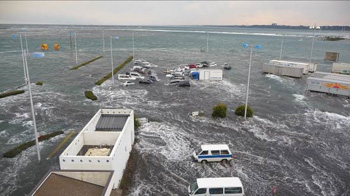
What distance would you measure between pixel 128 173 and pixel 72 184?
6.75m

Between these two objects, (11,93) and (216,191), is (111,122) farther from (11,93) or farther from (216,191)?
(11,93)

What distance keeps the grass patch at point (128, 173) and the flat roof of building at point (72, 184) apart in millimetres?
3845

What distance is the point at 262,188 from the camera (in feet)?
69.8

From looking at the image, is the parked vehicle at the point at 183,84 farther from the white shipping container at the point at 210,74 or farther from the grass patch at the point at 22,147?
the grass patch at the point at 22,147

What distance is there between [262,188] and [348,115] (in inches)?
1009

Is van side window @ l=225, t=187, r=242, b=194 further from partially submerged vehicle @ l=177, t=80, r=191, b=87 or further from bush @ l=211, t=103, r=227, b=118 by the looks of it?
partially submerged vehicle @ l=177, t=80, r=191, b=87

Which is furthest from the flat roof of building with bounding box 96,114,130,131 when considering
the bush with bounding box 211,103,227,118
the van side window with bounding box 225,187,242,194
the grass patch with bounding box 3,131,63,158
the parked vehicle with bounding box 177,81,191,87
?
the parked vehicle with bounding box 177,81,191,87

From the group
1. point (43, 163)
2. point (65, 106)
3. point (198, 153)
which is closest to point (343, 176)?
point (198, 153)

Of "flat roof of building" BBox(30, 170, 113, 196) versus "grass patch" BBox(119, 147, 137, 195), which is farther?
"grass patch" BBox(119, 147, 137, 195)

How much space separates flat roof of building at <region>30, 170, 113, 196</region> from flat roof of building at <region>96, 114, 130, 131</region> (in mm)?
7865

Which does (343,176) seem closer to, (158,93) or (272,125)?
(272,125)

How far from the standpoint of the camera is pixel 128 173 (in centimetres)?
2244

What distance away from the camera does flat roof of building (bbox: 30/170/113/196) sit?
15286 millimetres

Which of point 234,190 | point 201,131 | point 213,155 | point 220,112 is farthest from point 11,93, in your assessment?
point 234,190
